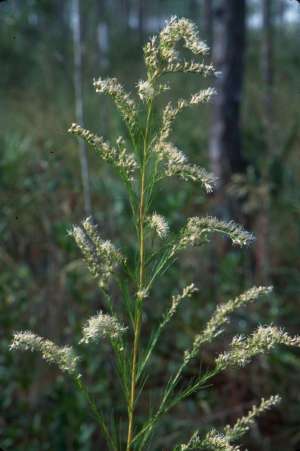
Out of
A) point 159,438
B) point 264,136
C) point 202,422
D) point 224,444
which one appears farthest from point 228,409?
point 224,444

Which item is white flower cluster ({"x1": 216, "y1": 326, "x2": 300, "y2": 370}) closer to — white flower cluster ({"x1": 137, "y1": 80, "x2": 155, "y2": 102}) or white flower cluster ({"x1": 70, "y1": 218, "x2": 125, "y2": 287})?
white flower cluster ({"x1": 70, "y1": 218, "x2": 125, "y2": 287})

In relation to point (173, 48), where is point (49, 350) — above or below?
below

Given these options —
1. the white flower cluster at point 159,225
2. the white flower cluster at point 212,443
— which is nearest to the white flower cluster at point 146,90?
the white flower cluster at point 159,225

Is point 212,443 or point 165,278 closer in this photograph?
point 212,443

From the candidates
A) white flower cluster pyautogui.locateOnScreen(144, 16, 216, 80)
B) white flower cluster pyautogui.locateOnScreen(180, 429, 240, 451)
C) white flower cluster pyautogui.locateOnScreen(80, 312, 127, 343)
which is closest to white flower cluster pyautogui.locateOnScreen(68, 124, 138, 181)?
white flower cluster pyautogui.locateOnScreen(144, 16, 216, 80)

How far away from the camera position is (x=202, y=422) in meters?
3.38

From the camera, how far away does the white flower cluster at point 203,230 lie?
128cm

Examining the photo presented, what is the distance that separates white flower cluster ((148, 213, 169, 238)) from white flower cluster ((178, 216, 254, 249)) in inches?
2.5

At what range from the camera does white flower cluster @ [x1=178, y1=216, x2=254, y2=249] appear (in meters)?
1.28

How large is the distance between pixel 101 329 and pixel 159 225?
0.22 metres

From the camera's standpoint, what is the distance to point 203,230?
1311 mm

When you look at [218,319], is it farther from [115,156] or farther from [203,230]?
[115,156]

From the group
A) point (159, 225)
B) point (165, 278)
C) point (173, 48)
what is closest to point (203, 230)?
point (159, 225)

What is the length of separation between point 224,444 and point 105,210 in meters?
3.12
